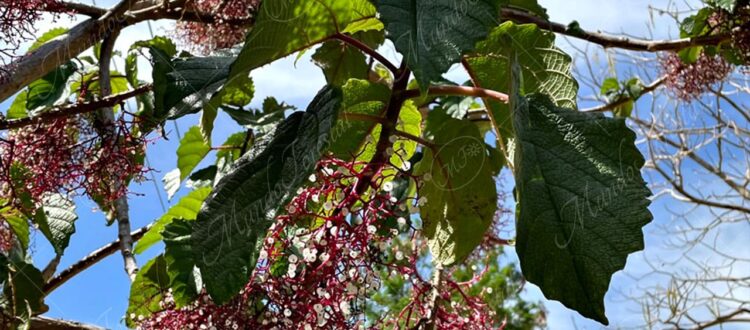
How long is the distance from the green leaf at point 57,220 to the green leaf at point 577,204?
0.69 meters

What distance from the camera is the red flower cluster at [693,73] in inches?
58.4

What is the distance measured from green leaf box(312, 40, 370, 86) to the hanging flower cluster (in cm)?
29

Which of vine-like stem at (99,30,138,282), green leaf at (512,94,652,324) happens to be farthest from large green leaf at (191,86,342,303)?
vine-like stem at (99,30,138,282)

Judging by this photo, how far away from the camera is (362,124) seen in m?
0.60

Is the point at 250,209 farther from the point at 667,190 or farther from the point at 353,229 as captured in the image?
the point at 667,190

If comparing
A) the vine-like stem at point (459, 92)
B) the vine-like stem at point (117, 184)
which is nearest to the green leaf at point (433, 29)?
the vine-like stem at point (459, 92)

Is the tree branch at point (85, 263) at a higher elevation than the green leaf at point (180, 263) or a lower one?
higher

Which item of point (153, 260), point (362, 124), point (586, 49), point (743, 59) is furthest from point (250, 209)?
point (586, 49)

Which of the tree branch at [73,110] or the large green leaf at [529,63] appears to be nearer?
the large green leaf at [529,63]

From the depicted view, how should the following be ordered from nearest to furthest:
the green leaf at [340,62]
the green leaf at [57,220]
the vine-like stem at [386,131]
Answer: the vine-like stem at [386,131]
the green leaf at [340,62]
the green leaf at [57,220]

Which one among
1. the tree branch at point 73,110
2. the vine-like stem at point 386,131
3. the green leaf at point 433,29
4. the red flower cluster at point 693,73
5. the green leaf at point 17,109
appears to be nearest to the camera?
the green leaf at point 433,29

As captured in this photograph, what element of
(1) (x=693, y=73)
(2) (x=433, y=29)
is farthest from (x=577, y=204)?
(1) (x=693, y=73)

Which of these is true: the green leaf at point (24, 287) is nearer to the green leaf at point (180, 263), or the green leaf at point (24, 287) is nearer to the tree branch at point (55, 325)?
the tree branch at point (55, 325)

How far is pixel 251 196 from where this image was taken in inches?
18.7
